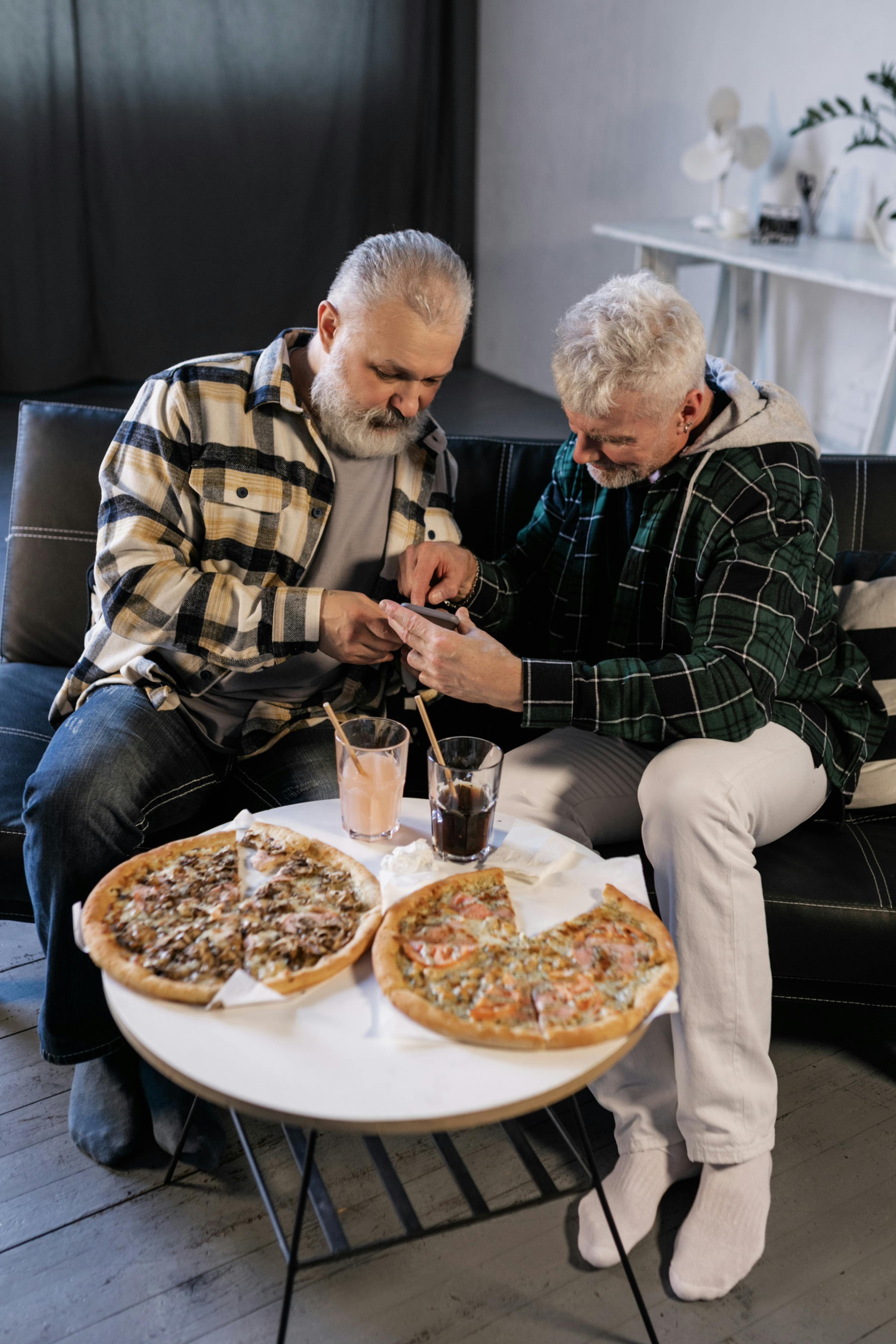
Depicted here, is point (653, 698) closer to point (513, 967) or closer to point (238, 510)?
point (513, 967)

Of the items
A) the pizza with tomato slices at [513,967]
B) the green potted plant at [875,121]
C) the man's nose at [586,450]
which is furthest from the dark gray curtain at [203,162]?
the pizza with tomato slices at [513,967]

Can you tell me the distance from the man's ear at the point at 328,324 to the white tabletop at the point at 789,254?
7.63 ft

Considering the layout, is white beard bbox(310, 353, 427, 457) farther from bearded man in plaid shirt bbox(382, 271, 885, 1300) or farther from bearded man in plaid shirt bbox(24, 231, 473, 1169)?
bearded man in plaid shirt bbox(382, 271, 885, 1300)

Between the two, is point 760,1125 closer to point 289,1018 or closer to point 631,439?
point 289,1018

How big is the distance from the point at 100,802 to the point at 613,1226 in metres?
0.87

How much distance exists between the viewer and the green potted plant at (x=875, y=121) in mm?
3936

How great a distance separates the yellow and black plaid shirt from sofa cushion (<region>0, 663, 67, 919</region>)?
0.24 feet

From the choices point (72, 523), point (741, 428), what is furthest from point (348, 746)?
point (72, 523)

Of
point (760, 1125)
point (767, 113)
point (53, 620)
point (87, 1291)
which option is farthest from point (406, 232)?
point (767, 113)

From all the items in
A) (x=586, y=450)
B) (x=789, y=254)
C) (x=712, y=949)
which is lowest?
(x=712, y=949)

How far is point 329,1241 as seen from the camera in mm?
1276

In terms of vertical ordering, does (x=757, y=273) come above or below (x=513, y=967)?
above

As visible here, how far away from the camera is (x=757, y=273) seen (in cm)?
472

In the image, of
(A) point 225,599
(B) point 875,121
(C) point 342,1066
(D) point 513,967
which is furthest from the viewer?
(B) point 875,121
